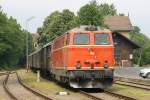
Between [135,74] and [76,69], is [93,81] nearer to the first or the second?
[76,69]

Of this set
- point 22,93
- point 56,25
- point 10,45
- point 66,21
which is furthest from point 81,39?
point 10,45

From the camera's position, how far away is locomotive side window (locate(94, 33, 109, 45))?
27031 mm

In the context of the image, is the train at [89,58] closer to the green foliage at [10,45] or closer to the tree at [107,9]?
the green foliage at [10,45]

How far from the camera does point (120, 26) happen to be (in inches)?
4838

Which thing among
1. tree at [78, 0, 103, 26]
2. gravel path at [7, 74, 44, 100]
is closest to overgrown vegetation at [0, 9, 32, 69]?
tree at [78, 0, 103, 26]

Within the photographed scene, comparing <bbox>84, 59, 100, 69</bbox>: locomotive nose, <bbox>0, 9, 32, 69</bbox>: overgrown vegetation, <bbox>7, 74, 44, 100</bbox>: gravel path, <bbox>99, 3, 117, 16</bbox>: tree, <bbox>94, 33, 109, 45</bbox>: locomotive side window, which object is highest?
<bbox>99, 3, 117, 16</bbox>: tree

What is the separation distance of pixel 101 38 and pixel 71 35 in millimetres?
1549

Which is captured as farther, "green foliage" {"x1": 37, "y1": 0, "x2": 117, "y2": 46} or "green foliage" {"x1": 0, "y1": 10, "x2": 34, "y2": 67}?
"green foliage" {"x1": 0, "y1": 10, "x2": 34, "y2": 67}

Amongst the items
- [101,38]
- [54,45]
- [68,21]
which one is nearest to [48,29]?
[68,21]

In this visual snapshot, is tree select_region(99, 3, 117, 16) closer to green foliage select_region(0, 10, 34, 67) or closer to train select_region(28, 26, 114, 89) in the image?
green foliage select_region(0, 10, 34, 67)

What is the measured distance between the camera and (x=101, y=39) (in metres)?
27.1

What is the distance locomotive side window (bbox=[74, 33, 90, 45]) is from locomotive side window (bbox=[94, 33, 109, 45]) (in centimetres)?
43

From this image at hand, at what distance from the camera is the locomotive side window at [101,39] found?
27.0 metres

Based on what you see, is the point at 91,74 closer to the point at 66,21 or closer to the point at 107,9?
the point at 66,21
